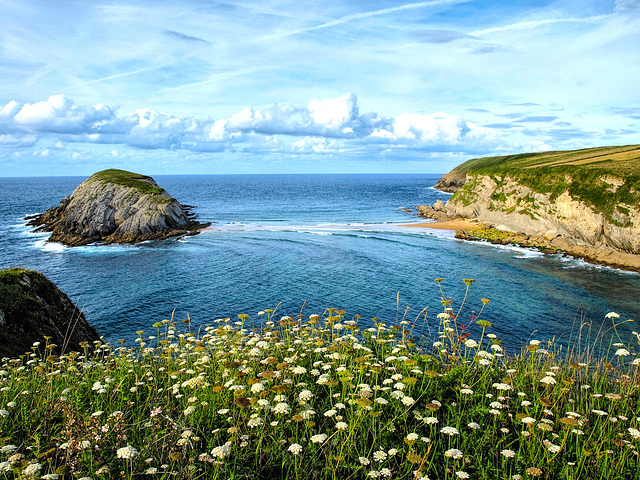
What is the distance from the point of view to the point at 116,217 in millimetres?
73500

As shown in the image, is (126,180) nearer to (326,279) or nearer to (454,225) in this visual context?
(326,279)

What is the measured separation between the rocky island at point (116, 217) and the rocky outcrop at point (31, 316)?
51516 millimetres

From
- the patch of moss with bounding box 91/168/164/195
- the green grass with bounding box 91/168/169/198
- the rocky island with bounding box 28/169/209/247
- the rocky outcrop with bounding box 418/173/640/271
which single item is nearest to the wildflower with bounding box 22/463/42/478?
the rocky outcrop with bounding box 418/173/640/271

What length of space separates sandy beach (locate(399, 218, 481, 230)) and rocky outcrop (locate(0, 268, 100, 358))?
71232 mm

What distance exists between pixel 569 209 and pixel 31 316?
66002 mm

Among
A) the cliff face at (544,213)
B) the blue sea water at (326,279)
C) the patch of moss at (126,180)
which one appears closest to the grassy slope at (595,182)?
the cliff face at (544,213)

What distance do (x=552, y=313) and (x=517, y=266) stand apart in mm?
17272

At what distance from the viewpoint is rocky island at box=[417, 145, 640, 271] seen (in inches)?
2047

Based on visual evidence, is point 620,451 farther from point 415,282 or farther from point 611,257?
point 611,257

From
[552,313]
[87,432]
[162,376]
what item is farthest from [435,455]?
[552,313]

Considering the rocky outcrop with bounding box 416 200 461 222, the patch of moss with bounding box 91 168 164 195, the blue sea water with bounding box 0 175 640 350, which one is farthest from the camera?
the rocky outcrop with bounding box 416 200 461 222

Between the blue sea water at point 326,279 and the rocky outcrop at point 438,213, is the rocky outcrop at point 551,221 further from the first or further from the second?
the blue sea water at point 326,279

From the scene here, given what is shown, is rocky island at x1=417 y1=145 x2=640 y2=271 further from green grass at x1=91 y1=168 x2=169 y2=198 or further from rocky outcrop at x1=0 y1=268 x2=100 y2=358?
green grass at x1=91 y1=168 x2=169 y2=198

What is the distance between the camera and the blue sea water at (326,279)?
33594mm
